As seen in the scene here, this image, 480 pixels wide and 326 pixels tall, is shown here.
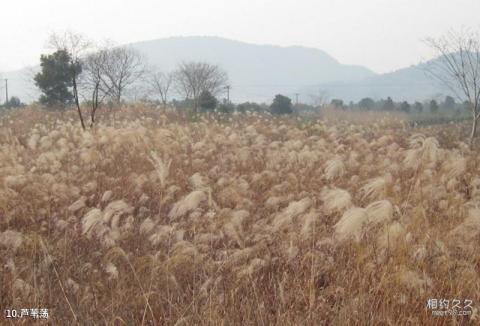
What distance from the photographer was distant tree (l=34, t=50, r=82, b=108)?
2306 centimetres

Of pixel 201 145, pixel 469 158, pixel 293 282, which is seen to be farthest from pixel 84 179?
pixel 469 158

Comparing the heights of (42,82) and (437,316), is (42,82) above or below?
above

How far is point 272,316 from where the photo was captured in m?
2.99

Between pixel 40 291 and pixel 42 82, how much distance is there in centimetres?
2272

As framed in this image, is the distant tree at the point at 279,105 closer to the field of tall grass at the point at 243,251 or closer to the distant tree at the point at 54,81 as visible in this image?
the distant tree at the point at 54,81

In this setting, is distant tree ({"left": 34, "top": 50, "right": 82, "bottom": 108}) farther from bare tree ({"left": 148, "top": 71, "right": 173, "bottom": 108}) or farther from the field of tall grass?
the field of tall grass

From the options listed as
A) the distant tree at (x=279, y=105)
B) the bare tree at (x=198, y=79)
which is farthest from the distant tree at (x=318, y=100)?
the bare tree at (x=198, y=79)

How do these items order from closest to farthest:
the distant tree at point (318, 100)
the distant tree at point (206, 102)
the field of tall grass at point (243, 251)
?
1. the field of tall grass at point (243, 251)
2. the distant tree at point (206, 102)
3. the distant tree at point (318, 100)

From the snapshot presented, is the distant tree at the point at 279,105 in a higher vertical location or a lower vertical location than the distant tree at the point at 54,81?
lower

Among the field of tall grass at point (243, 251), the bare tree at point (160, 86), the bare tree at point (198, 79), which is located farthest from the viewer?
the bare tree at point (160, 86)

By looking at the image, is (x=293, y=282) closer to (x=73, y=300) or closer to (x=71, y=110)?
(x=73, y=300)

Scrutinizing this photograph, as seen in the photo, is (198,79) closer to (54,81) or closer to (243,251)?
(54,81)

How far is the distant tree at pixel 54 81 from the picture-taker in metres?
23.1

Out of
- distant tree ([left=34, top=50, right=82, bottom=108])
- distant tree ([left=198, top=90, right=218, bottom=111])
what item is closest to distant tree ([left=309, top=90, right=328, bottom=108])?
distant tree ([left=198, top=90, right=218, bottom=111])
